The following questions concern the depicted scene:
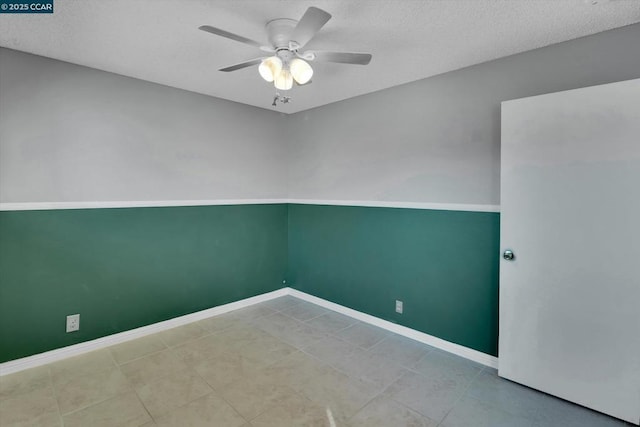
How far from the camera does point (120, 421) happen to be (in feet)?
6.14

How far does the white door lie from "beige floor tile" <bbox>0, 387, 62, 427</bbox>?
3092 mm

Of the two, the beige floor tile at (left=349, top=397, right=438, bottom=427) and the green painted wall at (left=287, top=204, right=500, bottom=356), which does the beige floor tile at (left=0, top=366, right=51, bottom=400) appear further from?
the green painted wall at (left=287, top=204, right=500, bottom=356)

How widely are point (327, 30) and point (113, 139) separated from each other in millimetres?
2154

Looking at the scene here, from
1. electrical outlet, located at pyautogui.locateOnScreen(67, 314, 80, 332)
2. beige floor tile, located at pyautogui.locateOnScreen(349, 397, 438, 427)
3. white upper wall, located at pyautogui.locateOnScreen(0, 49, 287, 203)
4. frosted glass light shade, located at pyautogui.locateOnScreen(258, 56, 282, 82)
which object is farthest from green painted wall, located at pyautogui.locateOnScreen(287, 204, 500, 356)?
electrical outlet, located at pyautogui.locateOnScreen(67, 314, 80, 332)

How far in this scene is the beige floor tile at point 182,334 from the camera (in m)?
2.90

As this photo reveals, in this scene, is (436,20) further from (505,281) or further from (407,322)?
(407,322)

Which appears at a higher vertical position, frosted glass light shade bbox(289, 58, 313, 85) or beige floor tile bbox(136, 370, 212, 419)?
frosted glass light shade bbox(289, 58, 313, 85)

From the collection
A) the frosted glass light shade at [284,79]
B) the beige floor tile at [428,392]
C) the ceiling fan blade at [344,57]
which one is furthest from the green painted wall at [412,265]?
the frosted glass light shade at [284,79]

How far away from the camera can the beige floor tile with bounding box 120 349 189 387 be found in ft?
7.59

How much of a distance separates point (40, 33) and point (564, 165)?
12.0ft

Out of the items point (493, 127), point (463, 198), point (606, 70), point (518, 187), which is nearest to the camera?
point (606, 70)

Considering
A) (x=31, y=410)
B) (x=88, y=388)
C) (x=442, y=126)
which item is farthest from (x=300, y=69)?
(x=31, y=410)

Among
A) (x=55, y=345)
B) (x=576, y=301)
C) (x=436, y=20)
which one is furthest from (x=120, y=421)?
(x=436, y=20)

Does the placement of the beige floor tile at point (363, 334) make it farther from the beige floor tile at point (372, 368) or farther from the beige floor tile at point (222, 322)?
the beige floor tile at point (222, 322)
